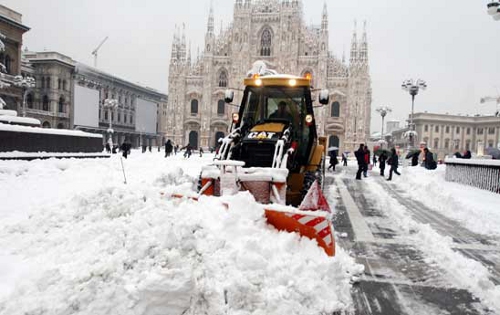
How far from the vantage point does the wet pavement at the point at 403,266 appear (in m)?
3.39

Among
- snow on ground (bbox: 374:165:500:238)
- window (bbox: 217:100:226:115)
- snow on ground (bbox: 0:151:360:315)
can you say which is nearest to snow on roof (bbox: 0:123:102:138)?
snow on ground (bbox: 0:151:360:315)

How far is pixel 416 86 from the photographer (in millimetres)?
26469

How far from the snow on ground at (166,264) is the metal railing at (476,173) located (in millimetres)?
9287

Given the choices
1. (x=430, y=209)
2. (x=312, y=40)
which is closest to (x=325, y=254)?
(x=430, y=209)

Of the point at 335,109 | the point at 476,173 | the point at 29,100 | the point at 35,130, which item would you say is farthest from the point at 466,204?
the point at 29,100

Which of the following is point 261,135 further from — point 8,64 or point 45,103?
point 45,103

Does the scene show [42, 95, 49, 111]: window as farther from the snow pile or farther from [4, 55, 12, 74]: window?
the snow pile

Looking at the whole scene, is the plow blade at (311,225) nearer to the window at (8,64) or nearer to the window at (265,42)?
the window at (8,64)

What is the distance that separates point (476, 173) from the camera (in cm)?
1288

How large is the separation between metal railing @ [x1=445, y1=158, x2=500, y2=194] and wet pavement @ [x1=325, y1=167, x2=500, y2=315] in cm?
472

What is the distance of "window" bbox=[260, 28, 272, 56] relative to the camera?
2180 inches

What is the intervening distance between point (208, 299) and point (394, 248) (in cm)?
340

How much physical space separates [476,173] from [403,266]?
34.4 feet

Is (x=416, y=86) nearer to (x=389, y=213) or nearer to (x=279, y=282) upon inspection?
(x=389, y=213)
